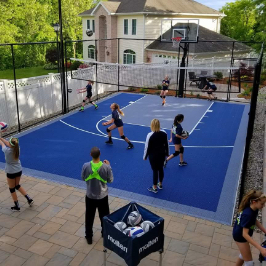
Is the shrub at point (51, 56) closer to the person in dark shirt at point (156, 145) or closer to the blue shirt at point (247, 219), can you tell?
the person in dark shirt at point (156, 145)

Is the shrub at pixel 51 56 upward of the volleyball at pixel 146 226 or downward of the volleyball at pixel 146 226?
upward

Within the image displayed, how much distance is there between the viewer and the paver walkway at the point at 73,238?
5.35 m

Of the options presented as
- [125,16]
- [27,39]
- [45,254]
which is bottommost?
[45,254]

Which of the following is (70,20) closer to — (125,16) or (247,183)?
(125,16)

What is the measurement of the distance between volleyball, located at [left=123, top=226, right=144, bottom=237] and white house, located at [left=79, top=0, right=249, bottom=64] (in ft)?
75.8

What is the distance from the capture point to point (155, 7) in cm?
2928

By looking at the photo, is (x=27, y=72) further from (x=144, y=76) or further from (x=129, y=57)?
(x=144, y=76)

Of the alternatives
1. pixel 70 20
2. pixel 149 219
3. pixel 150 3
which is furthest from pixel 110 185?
pixel 70 20

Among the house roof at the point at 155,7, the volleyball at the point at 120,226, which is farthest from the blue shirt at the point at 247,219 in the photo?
the house roof at the point at 155,7

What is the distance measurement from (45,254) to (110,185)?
285 cm

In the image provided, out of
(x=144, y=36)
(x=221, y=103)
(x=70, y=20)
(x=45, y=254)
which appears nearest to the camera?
(x=45, y=254)

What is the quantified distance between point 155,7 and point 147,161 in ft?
76.5

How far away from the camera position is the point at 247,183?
829 cm

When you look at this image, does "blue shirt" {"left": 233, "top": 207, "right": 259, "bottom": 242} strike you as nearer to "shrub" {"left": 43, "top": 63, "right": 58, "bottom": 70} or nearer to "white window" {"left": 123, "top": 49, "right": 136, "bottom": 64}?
"white window" {"left": 123, "top": 49, "right": 136, "bottom": 64}
